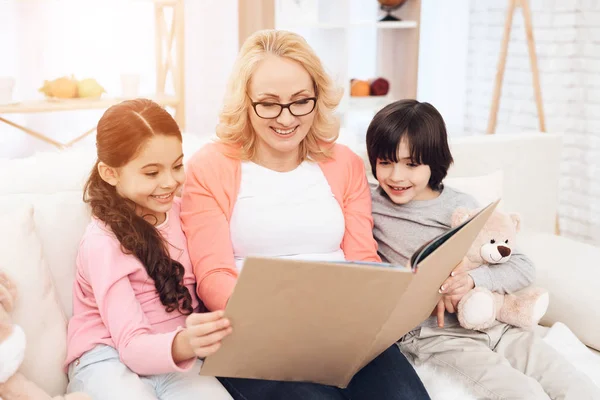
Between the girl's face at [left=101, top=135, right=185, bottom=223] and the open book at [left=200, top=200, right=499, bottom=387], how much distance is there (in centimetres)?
38

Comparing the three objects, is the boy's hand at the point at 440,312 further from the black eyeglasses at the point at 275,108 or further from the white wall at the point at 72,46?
the white wall at the point at 72,46

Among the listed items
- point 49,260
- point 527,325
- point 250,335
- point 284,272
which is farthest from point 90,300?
point 527,325

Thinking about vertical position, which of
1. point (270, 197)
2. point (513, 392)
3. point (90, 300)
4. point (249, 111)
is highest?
point (249, 111)

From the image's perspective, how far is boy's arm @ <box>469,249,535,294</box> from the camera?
1.69 m

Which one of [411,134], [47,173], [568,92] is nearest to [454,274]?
[411,134]

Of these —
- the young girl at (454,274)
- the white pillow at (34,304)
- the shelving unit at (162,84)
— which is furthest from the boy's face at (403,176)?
the shelving unit at (162,84)

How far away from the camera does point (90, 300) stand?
1439mm

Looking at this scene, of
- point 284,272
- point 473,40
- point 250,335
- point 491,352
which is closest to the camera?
point 284,272

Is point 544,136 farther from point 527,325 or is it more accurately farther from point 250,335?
point 250,335

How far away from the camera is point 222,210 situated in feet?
5.24

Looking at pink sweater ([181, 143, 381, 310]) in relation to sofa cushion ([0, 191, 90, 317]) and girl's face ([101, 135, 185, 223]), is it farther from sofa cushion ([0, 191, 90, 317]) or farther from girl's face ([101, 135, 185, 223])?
sofa cushion ([0, 191, 90, 317])

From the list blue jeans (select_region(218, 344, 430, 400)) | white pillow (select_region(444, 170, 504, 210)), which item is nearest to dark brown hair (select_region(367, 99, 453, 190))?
white pillow (select_region(444, 170, 504, 210))

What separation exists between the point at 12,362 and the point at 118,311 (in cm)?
21

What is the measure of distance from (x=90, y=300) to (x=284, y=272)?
55 cm
